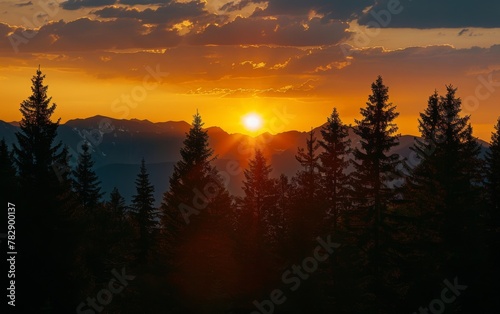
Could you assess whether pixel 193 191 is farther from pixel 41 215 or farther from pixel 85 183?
pixel 85 183

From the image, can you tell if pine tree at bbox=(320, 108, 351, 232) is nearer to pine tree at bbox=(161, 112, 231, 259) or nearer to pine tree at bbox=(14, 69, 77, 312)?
pine tree at bbox=(161, 112, 231, 259)

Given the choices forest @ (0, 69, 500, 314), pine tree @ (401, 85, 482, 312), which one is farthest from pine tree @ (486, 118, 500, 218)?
pine tree @ (401, 85, 482, 312)

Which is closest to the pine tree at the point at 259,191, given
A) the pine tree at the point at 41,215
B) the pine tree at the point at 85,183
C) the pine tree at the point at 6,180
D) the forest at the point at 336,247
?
the pine tree at the point at 85,183

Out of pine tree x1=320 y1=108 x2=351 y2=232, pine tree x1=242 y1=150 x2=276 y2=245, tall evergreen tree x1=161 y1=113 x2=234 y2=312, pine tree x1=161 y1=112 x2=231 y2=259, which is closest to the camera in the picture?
tall evergreen tree x1=161 y1=113 x2=234 y2=312

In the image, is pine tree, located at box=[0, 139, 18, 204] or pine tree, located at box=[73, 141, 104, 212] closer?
pine tree, located at box=[0, 139, 18, 204]

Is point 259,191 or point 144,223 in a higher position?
point 259,191

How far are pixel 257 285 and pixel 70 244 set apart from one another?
12.4 m

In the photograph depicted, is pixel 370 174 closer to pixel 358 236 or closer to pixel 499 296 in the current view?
pixel 358 236

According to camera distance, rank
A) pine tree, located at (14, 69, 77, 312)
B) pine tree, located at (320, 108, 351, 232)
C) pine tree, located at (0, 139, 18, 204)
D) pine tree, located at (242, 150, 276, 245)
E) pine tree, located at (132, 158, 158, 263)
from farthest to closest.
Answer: pine tree, located at (242, 150, 276, 245), pine tree, located at (132, 158, 158, 263), pine tree, located at (320, 108, 351, 232), pine tree, located at (0, 139, 18, 204), pine tree, located at (14, 69, 77, 312)

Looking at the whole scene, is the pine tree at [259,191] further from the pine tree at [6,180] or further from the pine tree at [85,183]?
the pine tree at [6,180]

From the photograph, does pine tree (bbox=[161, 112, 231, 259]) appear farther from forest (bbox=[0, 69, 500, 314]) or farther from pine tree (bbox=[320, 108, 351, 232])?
pine tree (bbox=[320, 108, 351, 232])

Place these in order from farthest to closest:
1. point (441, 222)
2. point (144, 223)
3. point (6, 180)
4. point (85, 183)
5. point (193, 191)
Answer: point (85, 183) < point (144, 223) < point (193, 191) < point (6, 180) < point (441, 222)

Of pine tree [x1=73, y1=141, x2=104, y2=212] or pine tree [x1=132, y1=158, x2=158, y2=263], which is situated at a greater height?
pine tree [x1=73, y1=141, x2=104, y2=212]

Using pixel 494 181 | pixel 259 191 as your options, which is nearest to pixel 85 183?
pixel 259 191
